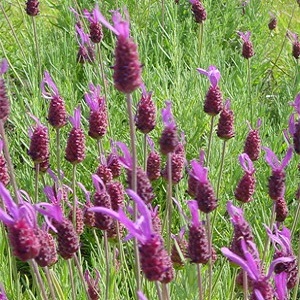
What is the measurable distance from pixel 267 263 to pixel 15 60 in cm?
208

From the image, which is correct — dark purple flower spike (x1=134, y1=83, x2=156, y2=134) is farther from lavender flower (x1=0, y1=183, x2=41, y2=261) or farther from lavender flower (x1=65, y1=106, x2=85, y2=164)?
lavender flower (x1=0, y1=183, x2=41, y2=261)

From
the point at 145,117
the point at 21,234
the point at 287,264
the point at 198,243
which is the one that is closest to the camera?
the point at 21,234

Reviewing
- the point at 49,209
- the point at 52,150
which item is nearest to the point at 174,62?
the point at 52,150

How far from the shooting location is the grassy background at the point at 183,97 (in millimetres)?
2157

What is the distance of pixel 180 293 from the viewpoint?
1.59 m

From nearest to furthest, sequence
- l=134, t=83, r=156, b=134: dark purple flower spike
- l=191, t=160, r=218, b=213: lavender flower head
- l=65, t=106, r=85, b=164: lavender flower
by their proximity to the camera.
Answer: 1. l=191, t=160, r=218, b=213: lavender flower head
2. l=134, t=83, r=156, b=134: dark purple flower spike
3. l=65, t=106, r=85, b=164: lavender flower

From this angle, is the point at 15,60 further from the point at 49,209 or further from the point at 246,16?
the point at 49,209

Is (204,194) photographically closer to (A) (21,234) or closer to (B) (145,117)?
(B) (145,117)

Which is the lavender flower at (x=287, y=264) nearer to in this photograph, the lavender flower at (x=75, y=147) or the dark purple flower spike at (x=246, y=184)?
the dark purple flower spike at (x=246, y=184)

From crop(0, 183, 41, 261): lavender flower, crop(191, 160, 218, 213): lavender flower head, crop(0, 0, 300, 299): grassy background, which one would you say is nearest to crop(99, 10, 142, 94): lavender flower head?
crop(0, 183, 41, 261): lavender flower

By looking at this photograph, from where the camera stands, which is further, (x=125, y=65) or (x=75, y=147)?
(x=75, y=147)

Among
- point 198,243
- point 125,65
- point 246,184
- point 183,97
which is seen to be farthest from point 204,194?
point 183,97

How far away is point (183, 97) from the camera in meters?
2.72

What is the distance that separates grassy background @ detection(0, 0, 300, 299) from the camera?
216cm
